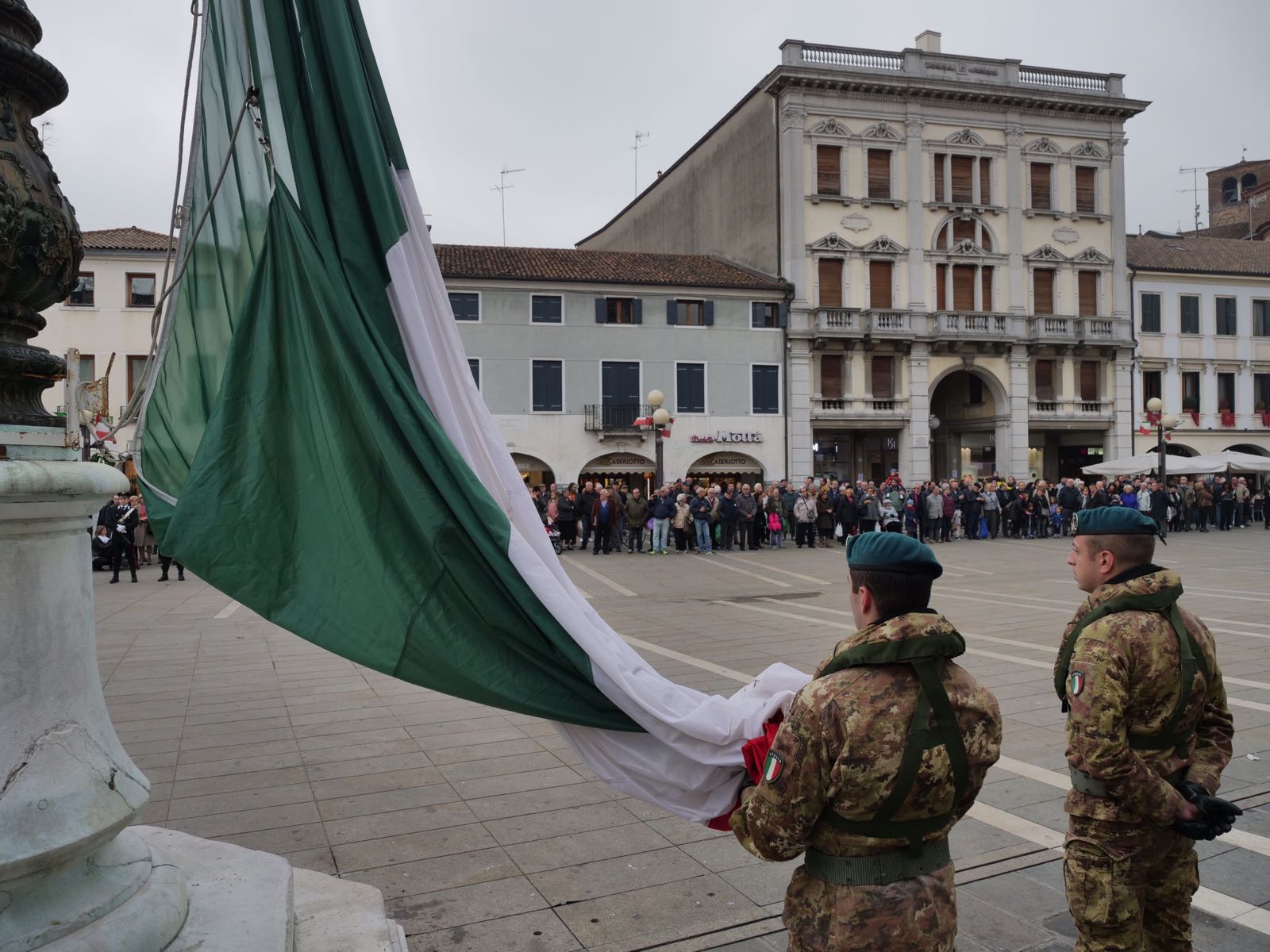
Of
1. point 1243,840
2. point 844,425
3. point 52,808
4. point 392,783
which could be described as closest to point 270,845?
point 392,783

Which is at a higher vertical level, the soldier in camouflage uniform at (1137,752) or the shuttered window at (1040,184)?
the shuttered window at (1040,184)

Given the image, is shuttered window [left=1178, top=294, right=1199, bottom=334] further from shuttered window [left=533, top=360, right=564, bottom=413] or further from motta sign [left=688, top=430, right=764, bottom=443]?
shuttered window [left=533, top=360, right=564, bottom=413]

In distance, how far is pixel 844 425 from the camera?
39.2 metres

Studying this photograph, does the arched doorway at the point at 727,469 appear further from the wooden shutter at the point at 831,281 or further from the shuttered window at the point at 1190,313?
the shuttered window at the point at 1190,313

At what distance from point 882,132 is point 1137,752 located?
39.9 m

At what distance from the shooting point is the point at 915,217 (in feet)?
131

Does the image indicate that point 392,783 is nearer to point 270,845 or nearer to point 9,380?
point 270,845

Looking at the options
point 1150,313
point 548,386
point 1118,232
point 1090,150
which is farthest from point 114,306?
point 1150,313

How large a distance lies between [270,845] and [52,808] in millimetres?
2984

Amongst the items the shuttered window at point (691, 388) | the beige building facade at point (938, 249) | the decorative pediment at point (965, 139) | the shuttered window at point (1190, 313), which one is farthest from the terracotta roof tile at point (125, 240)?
the shuttered window at point (1190, 313)

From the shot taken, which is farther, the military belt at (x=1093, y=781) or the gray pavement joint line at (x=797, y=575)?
the gray pavement joint line at (x=797, y=575)

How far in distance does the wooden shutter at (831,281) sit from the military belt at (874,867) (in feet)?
124

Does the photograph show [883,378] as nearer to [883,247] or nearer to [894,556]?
[883,247]

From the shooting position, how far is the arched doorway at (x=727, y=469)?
124ft
